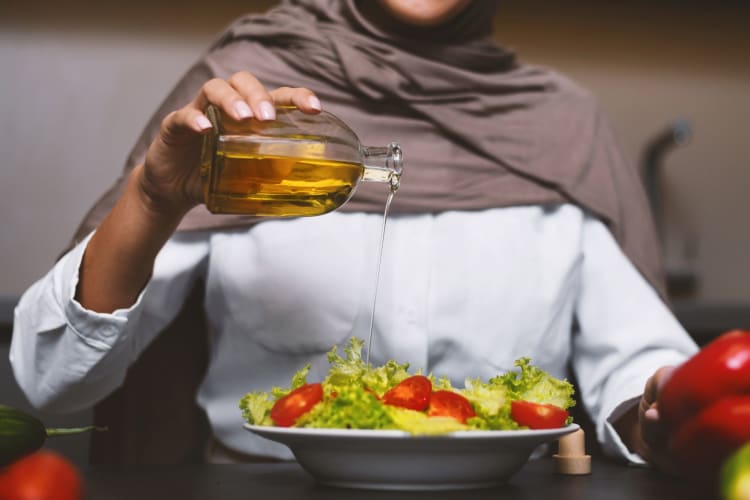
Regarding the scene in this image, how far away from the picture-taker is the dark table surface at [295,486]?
694 millimetres

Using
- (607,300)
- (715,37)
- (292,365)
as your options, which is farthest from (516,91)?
(715,37)

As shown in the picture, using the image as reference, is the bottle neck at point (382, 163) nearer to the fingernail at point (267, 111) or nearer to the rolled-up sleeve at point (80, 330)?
the fingernail at point (267, 111)

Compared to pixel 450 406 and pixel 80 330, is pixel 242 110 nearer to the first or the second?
pixel 450 406

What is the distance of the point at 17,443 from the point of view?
70 centimetres

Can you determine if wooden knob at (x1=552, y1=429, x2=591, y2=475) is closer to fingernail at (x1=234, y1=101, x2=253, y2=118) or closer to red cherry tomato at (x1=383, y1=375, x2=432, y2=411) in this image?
red cherry tomato at (x1=383, y1=375, x2=432, y2=411)

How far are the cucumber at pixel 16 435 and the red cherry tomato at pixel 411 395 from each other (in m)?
0.28

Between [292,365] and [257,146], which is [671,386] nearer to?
[257,146]

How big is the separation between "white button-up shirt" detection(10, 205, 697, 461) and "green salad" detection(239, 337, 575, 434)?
1.34ft

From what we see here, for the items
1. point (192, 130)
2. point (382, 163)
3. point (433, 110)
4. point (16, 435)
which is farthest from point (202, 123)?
point (433, 110)

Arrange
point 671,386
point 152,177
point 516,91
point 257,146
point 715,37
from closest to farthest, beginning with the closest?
point 671,386 → point 257,146 → point 152,177 → point 516,91 → point 715,37

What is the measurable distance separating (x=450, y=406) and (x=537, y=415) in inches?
3.0

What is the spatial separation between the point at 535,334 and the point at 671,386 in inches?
23.7

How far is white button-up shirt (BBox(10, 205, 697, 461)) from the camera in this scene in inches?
48.1

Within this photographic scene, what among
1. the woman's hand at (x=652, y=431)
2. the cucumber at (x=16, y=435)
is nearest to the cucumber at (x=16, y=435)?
the cucumber at (x=16, y=435)
